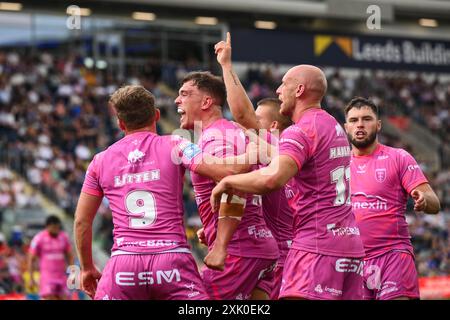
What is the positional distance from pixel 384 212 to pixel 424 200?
47.4 inches

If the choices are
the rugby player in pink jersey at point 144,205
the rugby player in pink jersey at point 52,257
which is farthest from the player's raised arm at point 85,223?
the rugby player in pink jersey at point 52,257

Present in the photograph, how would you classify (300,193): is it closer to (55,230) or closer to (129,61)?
(55,230)

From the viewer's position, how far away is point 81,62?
96.2 feet

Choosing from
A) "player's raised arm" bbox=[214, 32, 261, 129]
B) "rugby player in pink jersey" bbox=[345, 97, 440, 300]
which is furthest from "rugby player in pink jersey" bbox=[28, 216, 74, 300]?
"player's raised arm" bbox=[214, 32, 261, 129]

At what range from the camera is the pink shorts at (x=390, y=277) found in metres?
9.91

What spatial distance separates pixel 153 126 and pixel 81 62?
21.7 meters

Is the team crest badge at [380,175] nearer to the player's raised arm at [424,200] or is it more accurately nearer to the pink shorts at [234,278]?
the player's raised arm at [424,200]

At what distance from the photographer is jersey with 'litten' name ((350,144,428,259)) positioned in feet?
33.1

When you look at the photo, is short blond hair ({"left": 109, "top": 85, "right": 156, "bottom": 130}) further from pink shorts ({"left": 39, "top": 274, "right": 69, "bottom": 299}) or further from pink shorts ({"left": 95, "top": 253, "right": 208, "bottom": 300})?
pink shorts ({"left": 39, "top": 274, "right": 69, "bottom": 299})

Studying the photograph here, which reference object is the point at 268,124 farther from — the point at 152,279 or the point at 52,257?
the point at 52,257

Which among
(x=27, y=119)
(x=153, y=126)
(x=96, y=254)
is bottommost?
(x=96, y=254)

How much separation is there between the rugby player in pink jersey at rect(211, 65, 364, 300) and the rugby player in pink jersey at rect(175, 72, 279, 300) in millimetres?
506

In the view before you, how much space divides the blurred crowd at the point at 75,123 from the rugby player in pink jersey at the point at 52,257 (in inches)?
151
